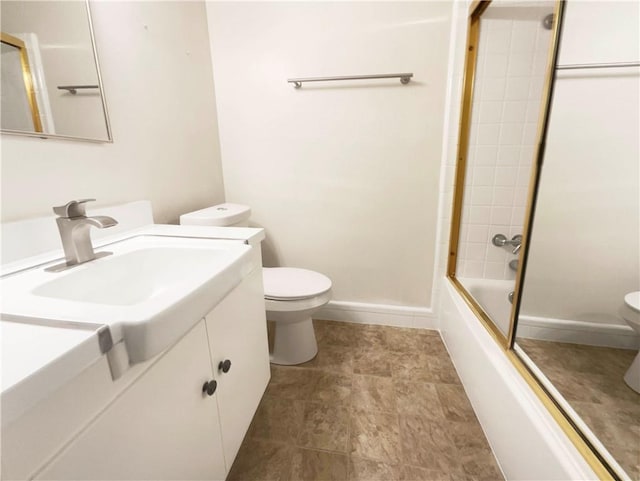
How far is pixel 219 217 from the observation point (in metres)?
1.30

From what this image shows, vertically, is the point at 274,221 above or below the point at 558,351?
above

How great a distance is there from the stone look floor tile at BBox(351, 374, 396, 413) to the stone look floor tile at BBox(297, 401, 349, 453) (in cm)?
8

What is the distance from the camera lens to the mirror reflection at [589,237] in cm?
126

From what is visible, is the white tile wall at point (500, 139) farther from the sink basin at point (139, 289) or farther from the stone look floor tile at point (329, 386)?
the sink basin at point (139, 289)

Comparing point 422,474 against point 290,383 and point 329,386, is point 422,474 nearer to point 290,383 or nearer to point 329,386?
point 329,386

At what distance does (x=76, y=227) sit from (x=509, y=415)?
4.44ft

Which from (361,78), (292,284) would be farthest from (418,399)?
(361,78)

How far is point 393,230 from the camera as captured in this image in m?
1.69

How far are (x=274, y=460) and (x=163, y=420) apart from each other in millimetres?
640

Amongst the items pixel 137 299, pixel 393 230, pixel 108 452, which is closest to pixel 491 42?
Answer: pixel 393 230

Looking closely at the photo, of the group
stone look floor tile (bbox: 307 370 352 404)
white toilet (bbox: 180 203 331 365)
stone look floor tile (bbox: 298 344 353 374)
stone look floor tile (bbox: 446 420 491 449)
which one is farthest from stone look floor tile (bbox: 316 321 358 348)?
stone look floor tile (bbox: 446 420 491 449)

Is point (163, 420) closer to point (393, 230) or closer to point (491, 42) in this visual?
point (393, 230)

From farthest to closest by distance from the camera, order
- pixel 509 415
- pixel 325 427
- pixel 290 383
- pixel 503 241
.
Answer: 1. pixel 503 241
2. pixel 290 383
3. pixel 325 427
4. pixel 509 415

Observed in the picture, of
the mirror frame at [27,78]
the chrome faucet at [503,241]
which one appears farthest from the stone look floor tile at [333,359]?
the mirror frame at [27,78]
